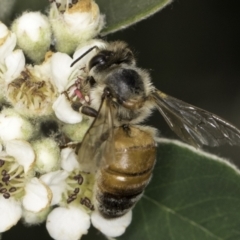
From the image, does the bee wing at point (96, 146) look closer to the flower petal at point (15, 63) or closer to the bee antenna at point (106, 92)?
the bee antenna at point (106, 92)

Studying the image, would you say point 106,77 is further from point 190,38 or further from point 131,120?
point 190,38

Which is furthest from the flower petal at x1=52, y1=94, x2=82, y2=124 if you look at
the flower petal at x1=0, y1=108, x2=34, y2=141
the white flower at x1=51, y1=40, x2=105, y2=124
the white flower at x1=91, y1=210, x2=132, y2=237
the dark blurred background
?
the dark blurred background

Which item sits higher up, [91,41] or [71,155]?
[91,41]

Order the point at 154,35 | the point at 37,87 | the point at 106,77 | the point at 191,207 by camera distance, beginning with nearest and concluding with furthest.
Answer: the point at 106,77 → the point at 37,87 → the point at 191,207 → the point at 154,35

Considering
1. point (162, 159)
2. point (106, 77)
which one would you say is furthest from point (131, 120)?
point (162, 159)

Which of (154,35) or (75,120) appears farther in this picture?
(154,35)

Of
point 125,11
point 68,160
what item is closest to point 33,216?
point 68,160

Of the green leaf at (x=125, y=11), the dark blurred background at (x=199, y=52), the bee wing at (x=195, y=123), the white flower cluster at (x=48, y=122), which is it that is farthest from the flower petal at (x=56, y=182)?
the dark blurred background at (x=199, y=52)
